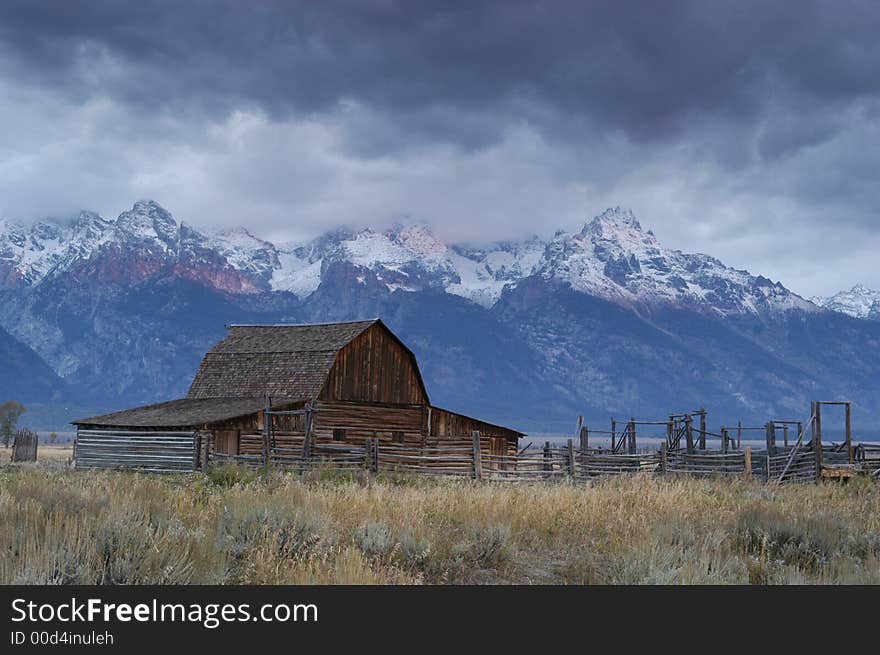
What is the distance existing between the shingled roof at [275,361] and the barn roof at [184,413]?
1075mm

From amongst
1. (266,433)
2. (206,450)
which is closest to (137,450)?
(206,450)

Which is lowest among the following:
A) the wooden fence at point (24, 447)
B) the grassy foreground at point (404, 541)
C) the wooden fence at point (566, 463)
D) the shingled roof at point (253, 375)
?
the wooden fence at point (24, 447)

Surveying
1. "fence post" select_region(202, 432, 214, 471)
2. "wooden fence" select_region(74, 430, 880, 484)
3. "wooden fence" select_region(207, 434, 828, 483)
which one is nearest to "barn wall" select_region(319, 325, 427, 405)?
"wooden fence" select_region(74, 430, 880, 484)

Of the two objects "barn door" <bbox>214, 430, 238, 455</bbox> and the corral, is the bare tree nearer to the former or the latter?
the corral

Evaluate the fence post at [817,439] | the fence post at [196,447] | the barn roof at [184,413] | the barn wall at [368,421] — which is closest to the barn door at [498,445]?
the barn wall at [368,421]

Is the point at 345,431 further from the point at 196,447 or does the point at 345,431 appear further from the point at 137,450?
the point at 137,450

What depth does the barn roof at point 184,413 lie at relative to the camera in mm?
36125

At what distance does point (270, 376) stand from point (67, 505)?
111 feet

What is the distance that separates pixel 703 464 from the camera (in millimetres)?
32000

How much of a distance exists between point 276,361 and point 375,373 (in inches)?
186

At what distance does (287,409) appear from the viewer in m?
38.6

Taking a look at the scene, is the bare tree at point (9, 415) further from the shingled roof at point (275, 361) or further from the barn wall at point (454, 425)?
the barn wall at point (454, 425)
